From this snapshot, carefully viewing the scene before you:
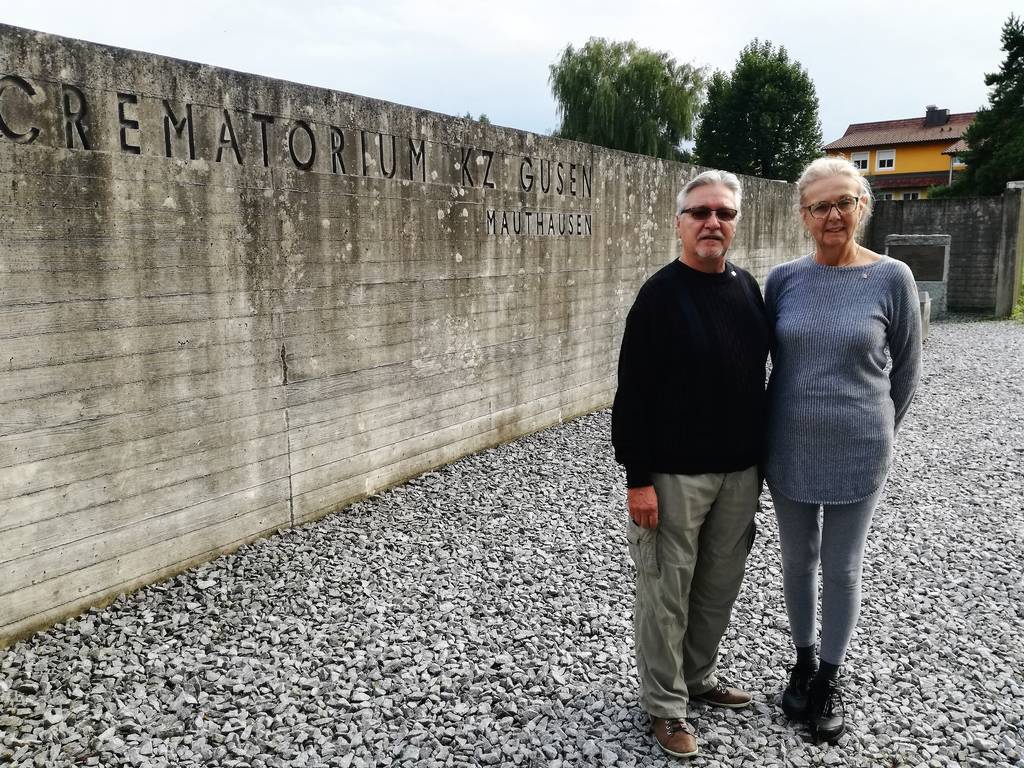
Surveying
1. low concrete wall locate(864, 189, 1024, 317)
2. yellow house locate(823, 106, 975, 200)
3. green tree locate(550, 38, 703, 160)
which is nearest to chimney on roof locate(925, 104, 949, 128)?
yellow house locate(823, 106, 975, 200)

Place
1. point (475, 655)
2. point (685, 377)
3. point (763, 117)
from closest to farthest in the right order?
point (685, 377), point (475, 655), point (763, 117)

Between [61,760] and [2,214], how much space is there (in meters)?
2.12

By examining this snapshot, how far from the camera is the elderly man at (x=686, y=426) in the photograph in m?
2.37

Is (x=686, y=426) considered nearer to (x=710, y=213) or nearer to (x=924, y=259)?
(x=710, y=213)

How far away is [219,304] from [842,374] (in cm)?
304

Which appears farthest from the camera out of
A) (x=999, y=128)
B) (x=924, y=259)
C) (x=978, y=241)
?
(x=999, y=128)

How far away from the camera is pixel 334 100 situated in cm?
448

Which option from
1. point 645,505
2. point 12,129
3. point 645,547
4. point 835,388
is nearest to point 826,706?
point 645,547

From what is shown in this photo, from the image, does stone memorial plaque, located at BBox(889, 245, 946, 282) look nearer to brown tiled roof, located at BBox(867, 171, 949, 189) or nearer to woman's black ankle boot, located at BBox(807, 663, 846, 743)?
woman's black ankle boot, located at BBox(807, 663, 846, 743)

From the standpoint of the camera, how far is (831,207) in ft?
7.95

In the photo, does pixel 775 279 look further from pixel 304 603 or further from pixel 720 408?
pixel 304 603

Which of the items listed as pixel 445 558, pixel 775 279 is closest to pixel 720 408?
pixel 775 279

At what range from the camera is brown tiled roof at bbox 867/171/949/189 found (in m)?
45.6

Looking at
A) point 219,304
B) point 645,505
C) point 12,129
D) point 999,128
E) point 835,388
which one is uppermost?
point 999,128
